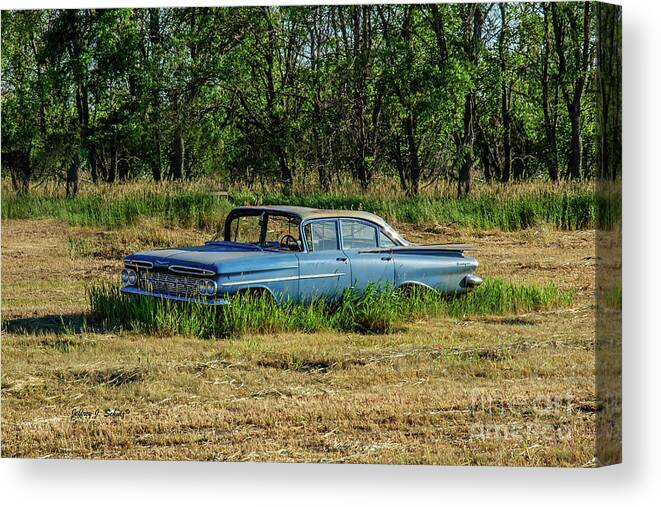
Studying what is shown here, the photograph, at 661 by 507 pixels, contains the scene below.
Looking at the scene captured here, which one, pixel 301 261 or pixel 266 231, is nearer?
pixel 301 261

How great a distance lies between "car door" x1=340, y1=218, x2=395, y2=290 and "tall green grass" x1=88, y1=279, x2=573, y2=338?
0.08m

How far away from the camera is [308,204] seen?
931cm

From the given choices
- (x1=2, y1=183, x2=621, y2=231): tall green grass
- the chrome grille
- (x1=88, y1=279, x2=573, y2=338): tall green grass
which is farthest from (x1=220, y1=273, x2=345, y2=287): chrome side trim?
(x1=2, y1=183, x2=621, y2=231): tall green grass

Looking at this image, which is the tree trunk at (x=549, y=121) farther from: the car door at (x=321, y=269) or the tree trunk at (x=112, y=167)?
the tree trunk at (x=112, y=167)

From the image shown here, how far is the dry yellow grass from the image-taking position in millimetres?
8078

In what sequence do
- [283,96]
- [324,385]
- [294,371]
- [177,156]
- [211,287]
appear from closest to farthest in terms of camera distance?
[324,385]
[294,371]
[211,287]
[283,96]
[177,156]

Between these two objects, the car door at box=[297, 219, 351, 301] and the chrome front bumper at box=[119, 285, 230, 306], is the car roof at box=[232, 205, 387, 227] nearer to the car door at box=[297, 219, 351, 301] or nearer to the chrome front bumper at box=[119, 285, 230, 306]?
the car door at box=[297, 219, 351, 301]

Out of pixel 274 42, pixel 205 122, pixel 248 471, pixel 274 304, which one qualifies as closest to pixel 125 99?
pixel 205 122

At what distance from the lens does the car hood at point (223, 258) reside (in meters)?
8.80

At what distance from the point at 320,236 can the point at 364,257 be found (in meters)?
0.36

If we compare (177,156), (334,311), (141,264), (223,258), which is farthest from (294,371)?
(177,156)

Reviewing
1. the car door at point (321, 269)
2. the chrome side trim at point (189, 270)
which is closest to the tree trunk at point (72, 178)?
the chrome side trim at point (189, 270)

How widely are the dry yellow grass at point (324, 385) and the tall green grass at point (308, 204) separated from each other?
124 millimetres

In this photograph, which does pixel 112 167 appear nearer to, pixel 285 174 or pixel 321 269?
pixel 285 174
